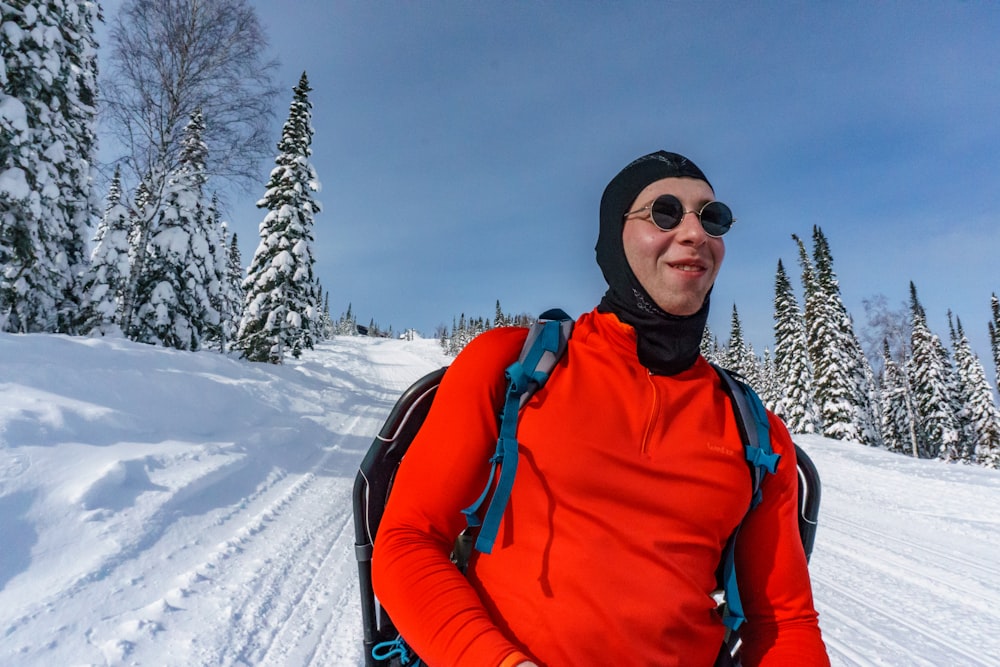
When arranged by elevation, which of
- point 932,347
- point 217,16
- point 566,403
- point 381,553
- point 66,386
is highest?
point 217,16

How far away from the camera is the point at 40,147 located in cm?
1166

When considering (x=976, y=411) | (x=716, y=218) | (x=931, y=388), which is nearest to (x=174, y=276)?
(x=716, y=218)

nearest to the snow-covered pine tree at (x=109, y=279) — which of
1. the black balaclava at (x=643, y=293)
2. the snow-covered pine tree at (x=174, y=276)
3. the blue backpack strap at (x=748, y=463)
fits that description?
the snow-covered pine tree at (x=174, y=276)

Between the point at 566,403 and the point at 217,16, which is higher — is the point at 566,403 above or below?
below

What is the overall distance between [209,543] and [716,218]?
16.2 ft

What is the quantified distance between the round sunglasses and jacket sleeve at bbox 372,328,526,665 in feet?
2.50

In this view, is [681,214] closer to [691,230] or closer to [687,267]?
[691,230]

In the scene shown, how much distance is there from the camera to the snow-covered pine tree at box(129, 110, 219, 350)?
17000 millimetres

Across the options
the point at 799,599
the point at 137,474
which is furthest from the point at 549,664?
the point at 137,474

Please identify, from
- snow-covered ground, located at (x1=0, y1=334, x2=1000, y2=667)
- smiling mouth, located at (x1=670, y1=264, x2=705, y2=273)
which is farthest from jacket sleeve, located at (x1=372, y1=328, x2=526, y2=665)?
snow-covered ground, located at (x1=0, y1=334, x2=1000, y2=667)

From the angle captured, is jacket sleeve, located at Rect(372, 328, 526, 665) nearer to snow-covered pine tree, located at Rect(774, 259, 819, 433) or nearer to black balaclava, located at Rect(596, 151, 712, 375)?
Answer: black balaclava, located at Rect(596, 151, 712, 375)

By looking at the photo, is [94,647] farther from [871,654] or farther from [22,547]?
[871,654]

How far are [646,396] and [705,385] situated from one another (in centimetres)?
31

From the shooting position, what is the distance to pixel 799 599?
67.2 inches
